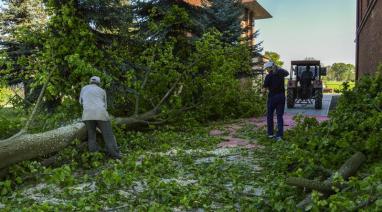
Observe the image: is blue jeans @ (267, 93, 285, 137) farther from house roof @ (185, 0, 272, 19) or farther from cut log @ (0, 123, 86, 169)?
house roof @ (185, 0, 272, 19)

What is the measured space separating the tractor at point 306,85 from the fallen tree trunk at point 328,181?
14.2 metres

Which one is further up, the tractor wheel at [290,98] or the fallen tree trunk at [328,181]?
the tractor wheel at [290,98]

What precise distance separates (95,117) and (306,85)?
1432 centimetres

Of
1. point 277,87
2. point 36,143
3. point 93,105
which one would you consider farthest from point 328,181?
point 277,87

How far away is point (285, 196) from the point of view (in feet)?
13.5

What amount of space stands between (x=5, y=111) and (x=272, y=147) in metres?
7.01

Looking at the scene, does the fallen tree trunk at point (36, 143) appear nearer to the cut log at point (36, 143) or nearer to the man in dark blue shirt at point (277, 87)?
the cut log at point (36, 143)

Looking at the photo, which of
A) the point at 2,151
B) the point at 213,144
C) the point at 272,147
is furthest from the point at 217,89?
the point at 2,151

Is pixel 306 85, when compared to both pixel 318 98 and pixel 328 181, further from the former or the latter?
pixel 328 181

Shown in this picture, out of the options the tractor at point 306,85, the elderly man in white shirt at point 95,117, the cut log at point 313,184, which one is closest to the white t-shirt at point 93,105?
the elderly man in white shirt at point 95,117

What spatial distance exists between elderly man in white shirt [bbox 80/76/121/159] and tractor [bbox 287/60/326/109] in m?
13.0

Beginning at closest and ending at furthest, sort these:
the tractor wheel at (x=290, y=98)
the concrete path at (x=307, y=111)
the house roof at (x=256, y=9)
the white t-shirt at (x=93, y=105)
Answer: the white t-shirt at (x=93, y=105), the concrete path at (x=307, y=111), the tractor wheel at (x=290, y=98), the house roof at (x=256, y=9)

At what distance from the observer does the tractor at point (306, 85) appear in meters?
18.4

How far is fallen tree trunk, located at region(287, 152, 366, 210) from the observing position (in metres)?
3.72
